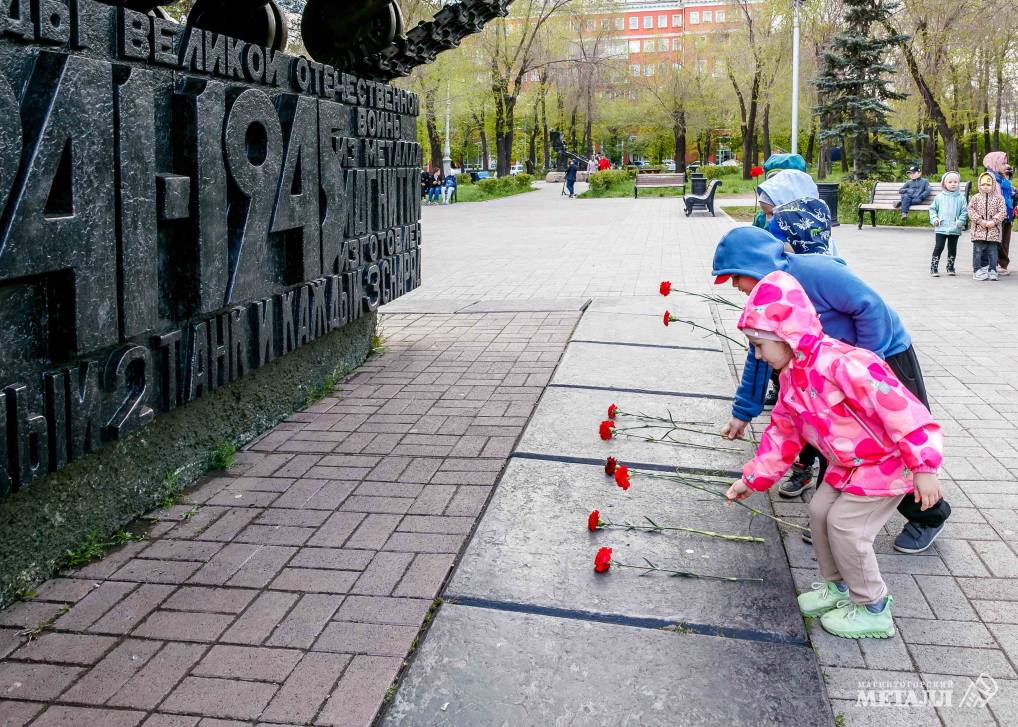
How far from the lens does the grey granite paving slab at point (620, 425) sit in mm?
4777

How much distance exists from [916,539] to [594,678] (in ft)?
5.30

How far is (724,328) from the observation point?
26.8 ft

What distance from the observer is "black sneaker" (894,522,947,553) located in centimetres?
368

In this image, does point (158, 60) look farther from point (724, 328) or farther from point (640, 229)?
point (640, 229)

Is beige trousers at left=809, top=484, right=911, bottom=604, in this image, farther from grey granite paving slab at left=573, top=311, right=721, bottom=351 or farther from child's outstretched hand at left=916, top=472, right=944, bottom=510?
grey granite paving slab at left=573, top=311, right=721, bottom=351

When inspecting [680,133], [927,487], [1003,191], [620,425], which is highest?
[680,133]

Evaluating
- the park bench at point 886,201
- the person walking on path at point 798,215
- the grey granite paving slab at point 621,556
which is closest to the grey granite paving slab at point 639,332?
the grey granite paving slab at point 621,556

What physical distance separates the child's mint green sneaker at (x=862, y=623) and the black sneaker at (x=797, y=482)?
126 cm

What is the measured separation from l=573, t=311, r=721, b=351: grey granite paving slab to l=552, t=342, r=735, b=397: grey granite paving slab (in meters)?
0.24

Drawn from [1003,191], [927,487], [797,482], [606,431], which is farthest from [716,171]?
[927,487]

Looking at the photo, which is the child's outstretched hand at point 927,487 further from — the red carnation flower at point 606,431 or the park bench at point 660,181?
the park bench at point 660,181

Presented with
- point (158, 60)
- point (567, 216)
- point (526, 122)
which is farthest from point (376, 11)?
point (526, 122)

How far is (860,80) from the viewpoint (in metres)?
27.8

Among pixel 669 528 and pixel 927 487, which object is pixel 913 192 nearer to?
pixel 669 528
